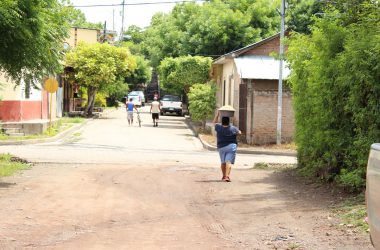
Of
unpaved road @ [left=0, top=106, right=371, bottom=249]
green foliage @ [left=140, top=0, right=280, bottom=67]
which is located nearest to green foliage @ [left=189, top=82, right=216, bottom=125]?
green foliage @ [left=140, top=0, right=280, bottom=67]

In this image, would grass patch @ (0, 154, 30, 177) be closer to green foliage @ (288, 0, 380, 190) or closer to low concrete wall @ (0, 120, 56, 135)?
green foliage @ (288, 0, 380, 190)

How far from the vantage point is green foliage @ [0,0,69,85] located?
11695mm

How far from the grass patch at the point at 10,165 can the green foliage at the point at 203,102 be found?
47.9 ft

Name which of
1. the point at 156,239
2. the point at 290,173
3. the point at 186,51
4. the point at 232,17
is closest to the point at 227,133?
the point at 290,173

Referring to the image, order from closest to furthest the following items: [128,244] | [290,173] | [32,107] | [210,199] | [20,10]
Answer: [128,244] < [210,199] < [20,10] < [290,173] < [32,107]

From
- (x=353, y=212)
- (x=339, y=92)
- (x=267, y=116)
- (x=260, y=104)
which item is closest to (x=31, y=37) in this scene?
(x=339, y=92)

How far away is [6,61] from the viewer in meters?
13.0

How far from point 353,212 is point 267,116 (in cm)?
1614

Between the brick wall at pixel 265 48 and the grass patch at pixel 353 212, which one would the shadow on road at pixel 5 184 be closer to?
the grass patch at pixel 353 212

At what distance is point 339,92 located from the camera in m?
11.0

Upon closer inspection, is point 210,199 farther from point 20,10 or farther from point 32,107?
point 32,107

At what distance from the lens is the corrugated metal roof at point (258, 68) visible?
26.0 meters

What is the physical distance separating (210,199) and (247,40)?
30.6 m

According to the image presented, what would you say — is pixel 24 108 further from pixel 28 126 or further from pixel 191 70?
pixel 191 70
